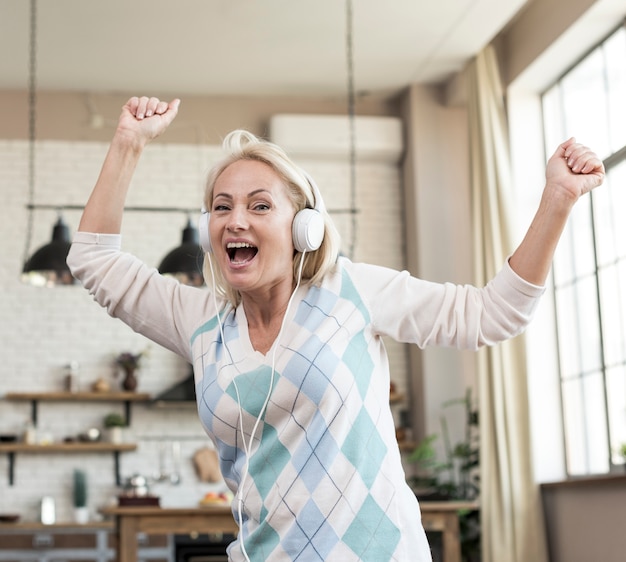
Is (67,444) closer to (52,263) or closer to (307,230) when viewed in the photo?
(52,263)

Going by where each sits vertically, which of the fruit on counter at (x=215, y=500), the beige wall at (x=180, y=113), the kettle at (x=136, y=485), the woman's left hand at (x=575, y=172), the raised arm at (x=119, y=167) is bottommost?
the fruit on counter at (x=215, y=500)

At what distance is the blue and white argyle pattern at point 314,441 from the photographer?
1.43m

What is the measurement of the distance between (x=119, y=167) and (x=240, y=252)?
26 centimetres

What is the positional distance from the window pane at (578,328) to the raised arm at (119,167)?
4.49 m

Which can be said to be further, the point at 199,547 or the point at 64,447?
the point at 64,447

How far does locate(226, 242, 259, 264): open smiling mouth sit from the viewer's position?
159 centimetres

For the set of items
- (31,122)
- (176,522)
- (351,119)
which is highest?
(31,122)

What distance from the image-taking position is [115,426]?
22.6ft

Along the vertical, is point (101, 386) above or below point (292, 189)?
above

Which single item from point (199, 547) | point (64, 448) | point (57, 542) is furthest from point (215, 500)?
point (64, 448)

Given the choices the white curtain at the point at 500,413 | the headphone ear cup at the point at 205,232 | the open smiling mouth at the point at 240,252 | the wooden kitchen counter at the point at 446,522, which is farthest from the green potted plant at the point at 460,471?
the open smiling mouth at the point at 240,252

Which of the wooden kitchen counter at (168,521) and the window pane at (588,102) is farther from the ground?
the window pane at (588,102)

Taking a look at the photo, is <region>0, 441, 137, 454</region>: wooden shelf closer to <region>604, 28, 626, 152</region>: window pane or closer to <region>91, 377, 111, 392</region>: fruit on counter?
<region>91, 377, 111, 392</region>: fruit on counter

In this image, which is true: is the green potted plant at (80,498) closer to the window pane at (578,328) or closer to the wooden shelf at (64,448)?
the wooden shelf at (64,448)
